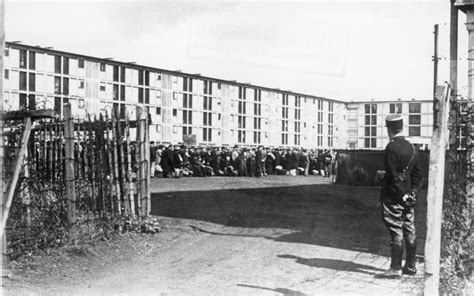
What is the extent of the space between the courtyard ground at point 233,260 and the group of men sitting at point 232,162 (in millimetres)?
13291

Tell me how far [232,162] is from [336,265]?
23.5 metres

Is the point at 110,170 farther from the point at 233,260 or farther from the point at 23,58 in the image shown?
the point at 23,58

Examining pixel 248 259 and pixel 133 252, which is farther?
pixel 133 252

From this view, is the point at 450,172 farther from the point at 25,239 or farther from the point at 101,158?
the point at 25,239

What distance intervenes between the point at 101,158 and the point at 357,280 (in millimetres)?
4643

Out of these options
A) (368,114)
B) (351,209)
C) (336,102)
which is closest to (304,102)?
(336,102)

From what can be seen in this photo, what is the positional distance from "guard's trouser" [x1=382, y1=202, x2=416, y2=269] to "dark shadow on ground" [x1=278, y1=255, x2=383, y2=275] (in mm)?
421

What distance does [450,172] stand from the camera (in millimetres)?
Result: 6395

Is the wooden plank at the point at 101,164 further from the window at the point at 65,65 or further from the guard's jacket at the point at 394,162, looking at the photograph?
the window at the point at 65,65

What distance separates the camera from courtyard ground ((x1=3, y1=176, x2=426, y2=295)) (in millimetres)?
5926

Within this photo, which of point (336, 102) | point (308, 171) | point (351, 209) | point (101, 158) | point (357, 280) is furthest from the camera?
point (336, 102)

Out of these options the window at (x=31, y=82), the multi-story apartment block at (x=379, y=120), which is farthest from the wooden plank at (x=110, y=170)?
the multi-story apartment block at (x=379, y=120)

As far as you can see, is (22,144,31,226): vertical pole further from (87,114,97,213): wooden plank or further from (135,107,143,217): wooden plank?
(135,107,143,217): wooden plank

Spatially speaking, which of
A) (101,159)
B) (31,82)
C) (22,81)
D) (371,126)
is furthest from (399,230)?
(371,126)
